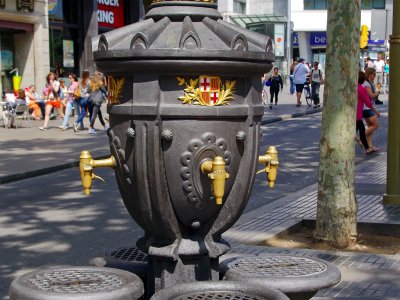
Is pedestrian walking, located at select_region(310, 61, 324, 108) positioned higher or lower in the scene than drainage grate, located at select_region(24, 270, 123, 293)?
higher

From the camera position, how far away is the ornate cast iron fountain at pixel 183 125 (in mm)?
3609

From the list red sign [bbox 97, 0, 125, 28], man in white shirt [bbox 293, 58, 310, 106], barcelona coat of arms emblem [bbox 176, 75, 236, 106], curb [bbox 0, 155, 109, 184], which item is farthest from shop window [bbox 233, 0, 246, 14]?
barcelona coat of arms emblem [bbox 176, 75, 236, 106]

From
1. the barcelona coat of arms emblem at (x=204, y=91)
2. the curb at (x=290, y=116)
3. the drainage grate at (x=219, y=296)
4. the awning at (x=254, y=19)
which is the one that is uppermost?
the awning at (x=254, y=19)

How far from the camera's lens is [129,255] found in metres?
4.52

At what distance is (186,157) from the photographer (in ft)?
12.0

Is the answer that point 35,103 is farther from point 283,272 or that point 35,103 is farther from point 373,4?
point 373,4

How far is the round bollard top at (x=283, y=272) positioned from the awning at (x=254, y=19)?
1691 inches

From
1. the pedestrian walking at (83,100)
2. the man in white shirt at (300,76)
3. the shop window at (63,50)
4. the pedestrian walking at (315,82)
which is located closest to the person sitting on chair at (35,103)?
the pedestrian walking at (83,100)

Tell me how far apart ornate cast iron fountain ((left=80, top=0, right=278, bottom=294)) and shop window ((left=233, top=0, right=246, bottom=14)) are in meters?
45.6

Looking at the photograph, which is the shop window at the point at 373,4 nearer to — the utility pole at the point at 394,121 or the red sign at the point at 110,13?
the red sign at the point at 110,13

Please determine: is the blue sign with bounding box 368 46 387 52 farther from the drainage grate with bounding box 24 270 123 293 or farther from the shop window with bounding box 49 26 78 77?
the drainage grate with bounding box 24 270 123 293

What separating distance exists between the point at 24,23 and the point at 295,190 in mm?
17166

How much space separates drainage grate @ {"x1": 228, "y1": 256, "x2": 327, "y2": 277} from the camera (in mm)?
4062

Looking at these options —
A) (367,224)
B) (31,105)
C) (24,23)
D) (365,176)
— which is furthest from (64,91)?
(367,224)
